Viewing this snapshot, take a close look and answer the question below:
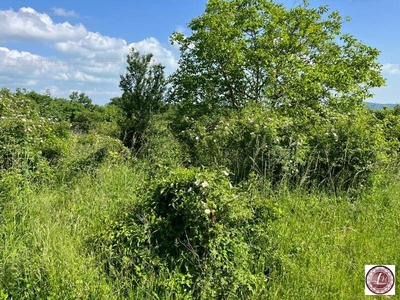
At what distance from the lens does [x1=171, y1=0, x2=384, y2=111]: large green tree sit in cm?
1195

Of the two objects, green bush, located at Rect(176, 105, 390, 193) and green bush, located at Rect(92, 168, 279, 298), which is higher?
green bush, located at Rect(176, 105, 390, 193)

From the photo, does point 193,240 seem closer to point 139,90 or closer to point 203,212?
point 203,212

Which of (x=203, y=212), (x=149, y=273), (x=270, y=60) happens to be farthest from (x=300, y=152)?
(x=270, y=60)

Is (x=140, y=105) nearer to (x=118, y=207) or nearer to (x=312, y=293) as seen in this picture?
(x=118, y=207)

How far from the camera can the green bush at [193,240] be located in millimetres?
2707

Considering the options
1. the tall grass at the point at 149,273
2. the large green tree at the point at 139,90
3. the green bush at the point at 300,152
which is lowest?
the tall grass at the point at 149,273

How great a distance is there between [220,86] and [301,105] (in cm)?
296

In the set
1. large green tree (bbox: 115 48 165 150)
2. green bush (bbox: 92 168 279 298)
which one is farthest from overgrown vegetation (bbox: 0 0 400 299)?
large green tree (bbox: 115 48 165 150)

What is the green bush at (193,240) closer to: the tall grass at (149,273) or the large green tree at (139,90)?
the tall grass at (149,273)

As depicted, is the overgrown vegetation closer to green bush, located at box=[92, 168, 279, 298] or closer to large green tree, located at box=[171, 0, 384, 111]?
green bush, located at box=[92, 168, 279, 298]

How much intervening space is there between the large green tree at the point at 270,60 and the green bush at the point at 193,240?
29.0ft

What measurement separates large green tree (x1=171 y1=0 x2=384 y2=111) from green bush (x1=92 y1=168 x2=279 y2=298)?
8.85m

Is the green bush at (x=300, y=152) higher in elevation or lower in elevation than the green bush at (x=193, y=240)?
higher

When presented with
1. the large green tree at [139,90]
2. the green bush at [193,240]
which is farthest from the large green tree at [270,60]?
the green bush at [193,240]
